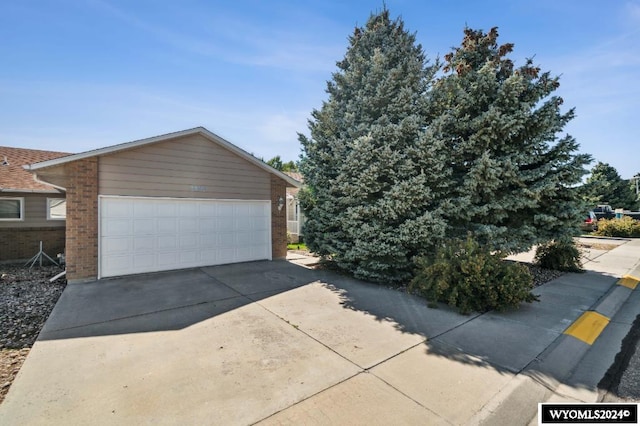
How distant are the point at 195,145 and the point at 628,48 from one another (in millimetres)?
11676

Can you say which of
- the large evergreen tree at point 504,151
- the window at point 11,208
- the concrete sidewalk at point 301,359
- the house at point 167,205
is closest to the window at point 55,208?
the window at point 11,208

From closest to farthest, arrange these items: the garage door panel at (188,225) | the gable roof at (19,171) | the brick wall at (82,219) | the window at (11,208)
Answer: the brick wall at (82,219) → the garage door panel at (188,225) → the gable roof at (19,171) → the window at (11,208)

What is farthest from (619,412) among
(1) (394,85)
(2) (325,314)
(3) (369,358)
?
(1) (394,85)

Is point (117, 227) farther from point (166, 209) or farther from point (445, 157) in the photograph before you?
point (445, 157)

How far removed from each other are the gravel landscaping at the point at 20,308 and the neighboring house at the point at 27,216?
87 cm

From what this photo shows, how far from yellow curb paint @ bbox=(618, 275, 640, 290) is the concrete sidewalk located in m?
1.45

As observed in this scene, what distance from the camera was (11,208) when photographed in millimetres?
9977

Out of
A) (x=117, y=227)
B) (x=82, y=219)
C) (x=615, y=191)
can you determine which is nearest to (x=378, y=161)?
(x=117, y=227)

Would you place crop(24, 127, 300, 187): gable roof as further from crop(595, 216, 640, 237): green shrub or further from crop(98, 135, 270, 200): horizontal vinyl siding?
crop(595, 216, 640, 237): green shrub

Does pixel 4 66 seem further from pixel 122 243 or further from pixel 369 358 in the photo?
pixel 369 358

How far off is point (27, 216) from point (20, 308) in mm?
6627

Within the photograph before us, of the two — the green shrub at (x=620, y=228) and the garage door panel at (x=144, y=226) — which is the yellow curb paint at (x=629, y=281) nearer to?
the garage door panel at (x=144, y=226)

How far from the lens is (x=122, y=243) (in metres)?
7.79

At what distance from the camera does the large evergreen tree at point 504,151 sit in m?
6.92
